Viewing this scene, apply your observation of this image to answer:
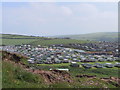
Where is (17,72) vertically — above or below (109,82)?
above

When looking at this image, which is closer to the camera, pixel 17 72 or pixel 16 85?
pixel 16 85

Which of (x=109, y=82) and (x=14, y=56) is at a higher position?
(x=14, y=56)

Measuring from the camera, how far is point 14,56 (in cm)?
2538

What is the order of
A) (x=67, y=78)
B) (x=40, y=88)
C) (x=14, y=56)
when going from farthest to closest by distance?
(x=14, y=56)
(x=67, y=78)
(x=40, y=88)

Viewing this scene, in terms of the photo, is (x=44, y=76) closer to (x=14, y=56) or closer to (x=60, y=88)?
(x=60, y=88)

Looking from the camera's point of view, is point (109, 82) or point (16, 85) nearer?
point (16, 85)

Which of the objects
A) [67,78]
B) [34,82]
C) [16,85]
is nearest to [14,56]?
[67,78]

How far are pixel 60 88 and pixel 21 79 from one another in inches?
111

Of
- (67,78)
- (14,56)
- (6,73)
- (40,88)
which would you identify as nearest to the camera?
(40,88)

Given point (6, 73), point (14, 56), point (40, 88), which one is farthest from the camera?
point (14, 56)

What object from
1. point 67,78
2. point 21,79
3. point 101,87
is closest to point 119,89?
point 101,87

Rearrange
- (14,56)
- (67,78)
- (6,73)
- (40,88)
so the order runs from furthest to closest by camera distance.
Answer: (14,56) → (67,78) → (6,73) → (40,88)

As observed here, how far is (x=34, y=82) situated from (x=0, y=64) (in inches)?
113

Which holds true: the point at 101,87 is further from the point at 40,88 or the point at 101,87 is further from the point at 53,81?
the point at 40,88
